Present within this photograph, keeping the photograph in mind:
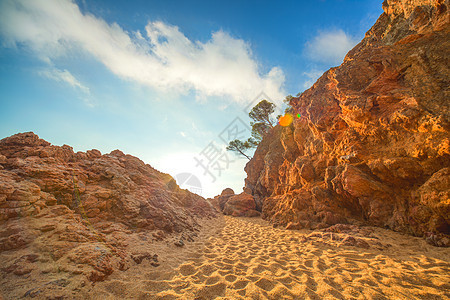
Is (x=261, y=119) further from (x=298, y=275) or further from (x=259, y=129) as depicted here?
(x=298, y=275)

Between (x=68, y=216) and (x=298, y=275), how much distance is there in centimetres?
594

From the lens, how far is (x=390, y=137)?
618 centimetres

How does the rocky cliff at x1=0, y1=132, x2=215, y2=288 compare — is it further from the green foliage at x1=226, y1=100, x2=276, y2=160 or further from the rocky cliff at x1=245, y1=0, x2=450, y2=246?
the green foliage at x1=226, y1=100, x2=276, y2=160

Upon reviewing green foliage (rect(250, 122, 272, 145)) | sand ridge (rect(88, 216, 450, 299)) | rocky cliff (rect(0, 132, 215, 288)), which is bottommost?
sand ridge (rect(88, 216, 450, 299))

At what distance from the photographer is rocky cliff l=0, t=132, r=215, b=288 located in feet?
9.73

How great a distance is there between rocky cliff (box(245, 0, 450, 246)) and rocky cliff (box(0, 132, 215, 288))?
746 centimetres

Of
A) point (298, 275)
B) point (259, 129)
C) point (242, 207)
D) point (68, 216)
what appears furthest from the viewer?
point (259, 129)

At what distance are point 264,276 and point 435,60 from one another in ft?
Answer: 28.3

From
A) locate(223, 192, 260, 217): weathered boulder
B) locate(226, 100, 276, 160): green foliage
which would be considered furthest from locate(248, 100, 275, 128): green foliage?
locate(223, 192, 260, 217): weathered boulder

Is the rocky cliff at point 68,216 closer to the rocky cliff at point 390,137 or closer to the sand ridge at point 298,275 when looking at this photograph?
the sand ridge at point 298,275

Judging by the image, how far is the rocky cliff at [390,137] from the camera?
488cm


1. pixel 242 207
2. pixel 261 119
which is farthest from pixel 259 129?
pixel 242 207

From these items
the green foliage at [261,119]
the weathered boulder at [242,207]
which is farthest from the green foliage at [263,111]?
the weathered boulder at [242,207]

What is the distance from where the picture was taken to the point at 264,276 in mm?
3549
